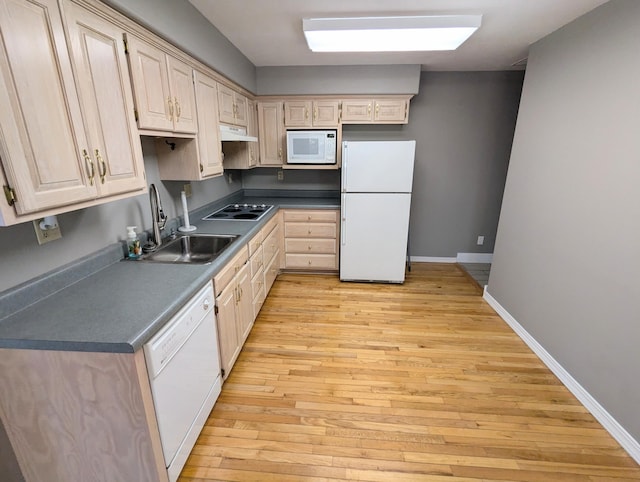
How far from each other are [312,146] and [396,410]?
2.73 meters

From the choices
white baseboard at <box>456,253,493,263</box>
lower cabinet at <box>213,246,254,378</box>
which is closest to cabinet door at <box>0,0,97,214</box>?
lower cabinet at <box>213,246,254,378</box>

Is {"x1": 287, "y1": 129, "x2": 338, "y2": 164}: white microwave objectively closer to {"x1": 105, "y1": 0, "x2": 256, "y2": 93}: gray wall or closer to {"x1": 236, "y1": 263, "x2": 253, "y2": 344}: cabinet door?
{"x1": 105, "y1": 0, "x2": 256, "y2": 93}: gray wall

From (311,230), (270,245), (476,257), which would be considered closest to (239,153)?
(270,245)

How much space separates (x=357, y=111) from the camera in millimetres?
3402

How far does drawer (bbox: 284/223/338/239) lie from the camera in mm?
3479

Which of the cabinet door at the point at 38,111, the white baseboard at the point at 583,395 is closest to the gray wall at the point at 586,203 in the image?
the white baseboard at the point at 583,395

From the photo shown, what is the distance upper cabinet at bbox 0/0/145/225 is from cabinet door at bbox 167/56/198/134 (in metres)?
0.40

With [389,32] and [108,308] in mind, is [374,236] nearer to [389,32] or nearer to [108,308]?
[389,32]

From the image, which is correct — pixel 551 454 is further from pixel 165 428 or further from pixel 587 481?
pixel 165 428

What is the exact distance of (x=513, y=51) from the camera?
Result: 2.75 m

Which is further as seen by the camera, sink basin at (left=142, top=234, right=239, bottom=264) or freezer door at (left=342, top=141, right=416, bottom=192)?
freezer door at (left=342, top=141, right=416, bottom=192)

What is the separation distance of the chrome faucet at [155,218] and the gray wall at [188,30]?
2.88 feet

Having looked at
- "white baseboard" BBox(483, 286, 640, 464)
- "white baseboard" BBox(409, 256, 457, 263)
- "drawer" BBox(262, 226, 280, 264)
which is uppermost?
"drawer" BBox(262, 226, 280, 264)

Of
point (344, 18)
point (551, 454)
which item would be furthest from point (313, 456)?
point (344, 18)
